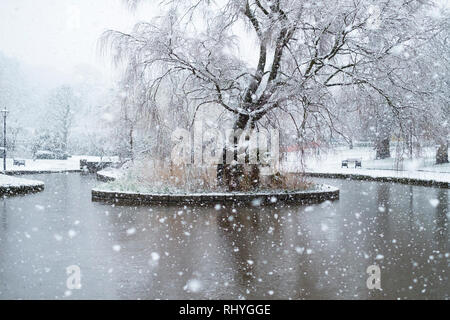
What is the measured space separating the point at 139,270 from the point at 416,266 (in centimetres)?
386

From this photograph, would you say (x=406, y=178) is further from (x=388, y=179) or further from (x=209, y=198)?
(x=209, y=198)

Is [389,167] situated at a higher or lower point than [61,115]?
lower

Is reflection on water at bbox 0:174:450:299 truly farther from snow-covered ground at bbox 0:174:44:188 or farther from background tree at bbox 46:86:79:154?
background tree at bbox 46:86:79:154

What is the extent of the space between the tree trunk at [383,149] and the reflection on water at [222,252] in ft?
75.7

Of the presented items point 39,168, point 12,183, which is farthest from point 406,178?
point 39,168

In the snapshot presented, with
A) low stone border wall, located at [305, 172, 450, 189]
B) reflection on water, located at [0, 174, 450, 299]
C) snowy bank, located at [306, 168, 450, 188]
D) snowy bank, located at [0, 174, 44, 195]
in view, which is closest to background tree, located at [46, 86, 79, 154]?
low stone border wall, located at [305, 172, 450, 189]

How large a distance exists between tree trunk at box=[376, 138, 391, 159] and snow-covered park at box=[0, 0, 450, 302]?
562 inches

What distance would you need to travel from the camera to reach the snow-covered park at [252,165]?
21.2ft

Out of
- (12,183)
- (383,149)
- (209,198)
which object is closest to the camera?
(209,198)

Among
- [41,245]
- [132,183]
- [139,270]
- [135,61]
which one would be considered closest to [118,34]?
[135,61]

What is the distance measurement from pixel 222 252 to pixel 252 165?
8952 mm

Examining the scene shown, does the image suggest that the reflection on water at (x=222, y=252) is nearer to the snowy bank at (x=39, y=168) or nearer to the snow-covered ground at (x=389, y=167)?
the snow-covered ground at (x=389, y=167)

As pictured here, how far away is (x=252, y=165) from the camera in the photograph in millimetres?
16016

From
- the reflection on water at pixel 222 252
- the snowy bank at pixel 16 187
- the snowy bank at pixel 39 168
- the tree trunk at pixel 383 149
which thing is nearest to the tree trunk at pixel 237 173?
the reflection on water at pixel 222 252
